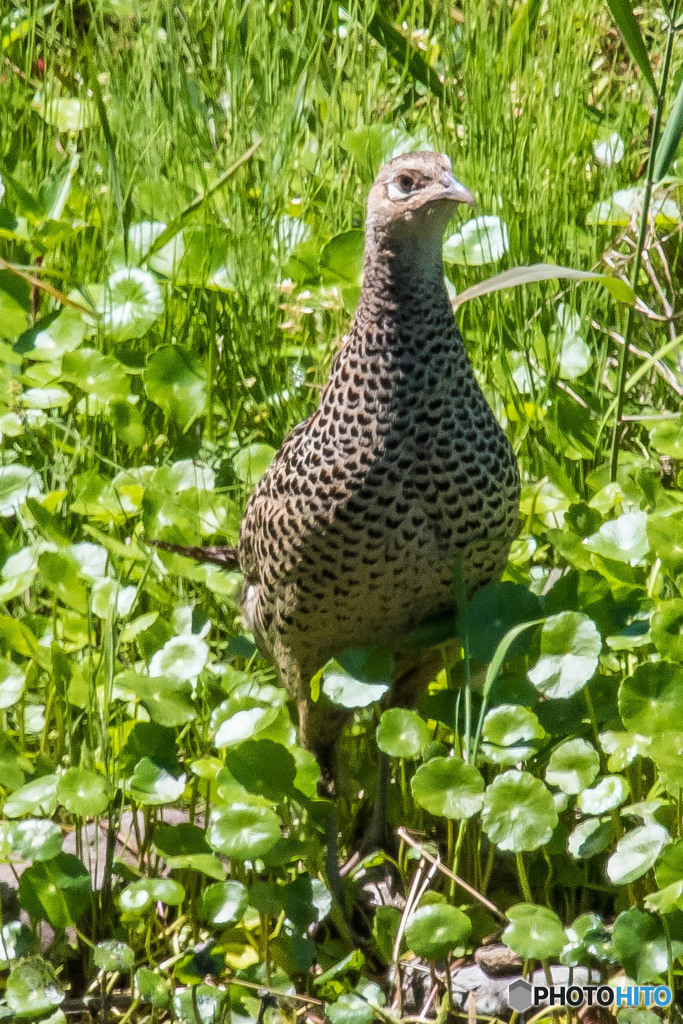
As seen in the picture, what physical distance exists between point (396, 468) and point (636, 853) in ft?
2.71

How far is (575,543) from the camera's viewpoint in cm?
268

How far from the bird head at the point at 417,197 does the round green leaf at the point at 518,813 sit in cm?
107

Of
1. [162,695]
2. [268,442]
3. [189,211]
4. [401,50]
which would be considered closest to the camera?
[162,695]

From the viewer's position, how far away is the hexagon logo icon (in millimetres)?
Result: 2311

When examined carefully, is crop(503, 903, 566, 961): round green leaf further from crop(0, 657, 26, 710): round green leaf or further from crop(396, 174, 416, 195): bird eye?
crop(396, 174, 416, 195): bird eye

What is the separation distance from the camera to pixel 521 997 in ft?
7.58

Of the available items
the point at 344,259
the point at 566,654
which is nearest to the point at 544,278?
the point at 566,654

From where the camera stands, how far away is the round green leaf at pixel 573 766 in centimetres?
228

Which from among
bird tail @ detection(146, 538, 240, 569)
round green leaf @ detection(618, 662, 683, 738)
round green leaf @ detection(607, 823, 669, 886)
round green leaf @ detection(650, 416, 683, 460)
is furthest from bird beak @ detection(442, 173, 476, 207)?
round green leaf @ detection(607, 823, 669, 886)

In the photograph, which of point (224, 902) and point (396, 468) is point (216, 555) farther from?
point (224, 902)

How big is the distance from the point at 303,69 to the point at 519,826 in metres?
2.75

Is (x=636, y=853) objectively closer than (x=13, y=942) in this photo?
Yes

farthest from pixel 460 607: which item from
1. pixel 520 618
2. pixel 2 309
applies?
pixel 2 309

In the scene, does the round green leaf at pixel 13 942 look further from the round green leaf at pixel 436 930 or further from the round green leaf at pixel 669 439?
the round green leaf at pixel 669 439
